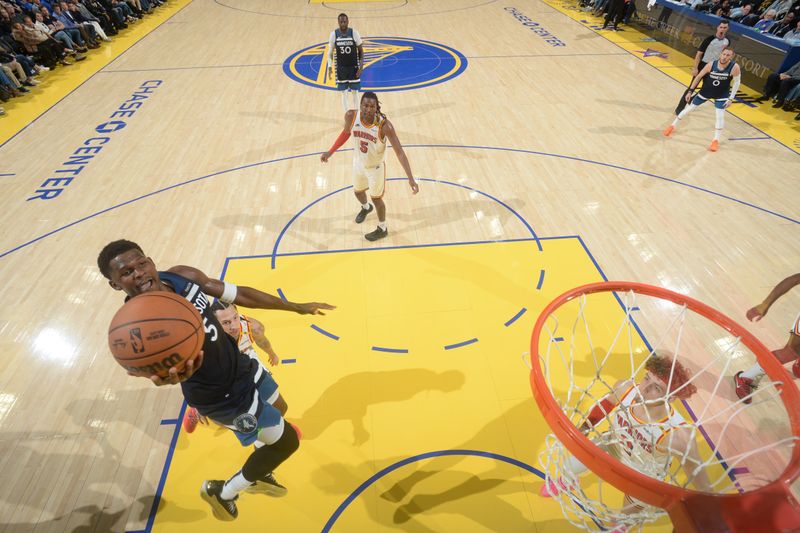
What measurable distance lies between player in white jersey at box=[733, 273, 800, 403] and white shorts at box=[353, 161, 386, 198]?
385cm

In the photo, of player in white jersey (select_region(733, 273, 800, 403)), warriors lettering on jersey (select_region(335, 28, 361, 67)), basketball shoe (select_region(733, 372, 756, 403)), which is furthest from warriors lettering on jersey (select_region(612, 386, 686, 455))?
warriors lettering on jersey (select_region(335, 28, 361, 67))

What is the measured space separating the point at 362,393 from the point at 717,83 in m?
7.61

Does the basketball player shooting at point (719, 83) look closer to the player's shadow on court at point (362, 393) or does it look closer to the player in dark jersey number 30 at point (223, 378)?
the player's shadow on court at point (362, 393)

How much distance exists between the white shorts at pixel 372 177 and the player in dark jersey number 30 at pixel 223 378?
2.51 m

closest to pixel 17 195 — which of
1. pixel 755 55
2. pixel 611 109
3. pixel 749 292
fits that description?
pixel 749 292

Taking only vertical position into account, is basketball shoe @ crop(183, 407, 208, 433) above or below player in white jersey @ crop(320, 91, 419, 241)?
below

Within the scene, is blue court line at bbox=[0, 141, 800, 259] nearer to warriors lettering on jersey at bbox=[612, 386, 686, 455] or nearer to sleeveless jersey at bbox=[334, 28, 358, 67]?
sleeveless jersey at bbox=[334, 28, 358, 67]

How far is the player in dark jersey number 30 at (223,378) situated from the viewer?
247cm

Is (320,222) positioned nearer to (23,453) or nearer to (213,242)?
(213,242)

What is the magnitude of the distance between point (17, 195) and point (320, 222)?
15.7 feet

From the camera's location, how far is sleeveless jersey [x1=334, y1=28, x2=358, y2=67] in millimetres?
7699

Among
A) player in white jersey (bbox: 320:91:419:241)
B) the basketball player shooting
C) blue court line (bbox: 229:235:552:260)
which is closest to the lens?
player in white jersey (bbox: 320:91:419:241)

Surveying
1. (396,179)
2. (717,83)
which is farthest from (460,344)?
(717,83)

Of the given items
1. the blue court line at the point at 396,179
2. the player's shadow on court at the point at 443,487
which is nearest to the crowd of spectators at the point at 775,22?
the blue court line at the point at 396,179
